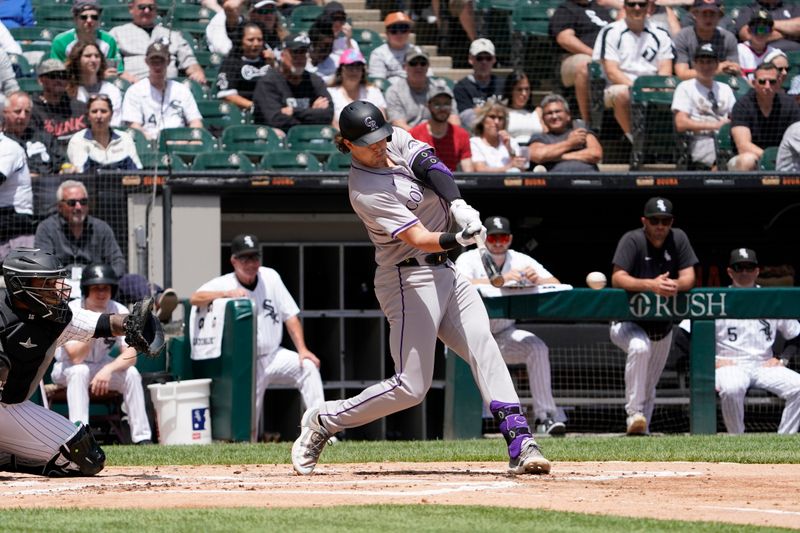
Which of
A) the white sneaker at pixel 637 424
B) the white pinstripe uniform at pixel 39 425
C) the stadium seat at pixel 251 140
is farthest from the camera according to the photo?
the stadium seat at pixel 251 140

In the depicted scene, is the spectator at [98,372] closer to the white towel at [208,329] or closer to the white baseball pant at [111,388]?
the white baseball pant at [111,388]

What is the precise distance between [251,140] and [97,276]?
237 cm

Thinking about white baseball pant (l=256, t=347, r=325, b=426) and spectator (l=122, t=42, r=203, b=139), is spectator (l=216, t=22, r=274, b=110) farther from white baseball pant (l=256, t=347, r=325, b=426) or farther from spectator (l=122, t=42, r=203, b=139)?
white baseball pant (l=256, t=347, r=325, b=426)

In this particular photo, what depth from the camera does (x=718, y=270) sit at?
11.3m

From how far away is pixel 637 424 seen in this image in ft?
27.9

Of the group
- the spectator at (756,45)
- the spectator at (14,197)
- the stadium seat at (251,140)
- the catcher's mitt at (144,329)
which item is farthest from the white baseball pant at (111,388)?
the spectator at (756,45)

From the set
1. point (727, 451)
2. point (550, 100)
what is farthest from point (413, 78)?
point (727, 451)

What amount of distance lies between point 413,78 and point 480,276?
8.83 ft

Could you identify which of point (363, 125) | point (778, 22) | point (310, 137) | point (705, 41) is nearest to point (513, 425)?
point (363, 125)

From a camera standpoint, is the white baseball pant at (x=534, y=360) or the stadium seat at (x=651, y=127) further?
the stadium seat at (x=651, y=127)

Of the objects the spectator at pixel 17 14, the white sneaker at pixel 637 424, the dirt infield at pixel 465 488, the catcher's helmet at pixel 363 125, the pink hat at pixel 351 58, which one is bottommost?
the white sneaker at pixel 637 424

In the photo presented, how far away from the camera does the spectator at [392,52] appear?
12.0 meters

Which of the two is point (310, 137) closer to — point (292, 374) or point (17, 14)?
point (292, 374)

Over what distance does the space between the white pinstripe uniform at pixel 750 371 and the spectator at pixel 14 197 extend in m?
4.87
